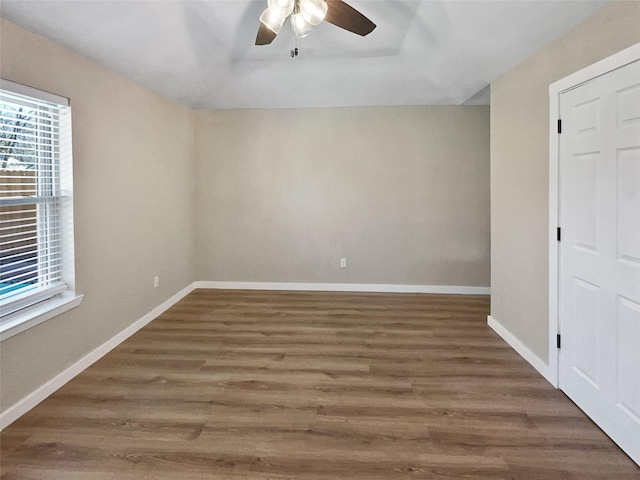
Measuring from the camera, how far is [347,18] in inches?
86.4

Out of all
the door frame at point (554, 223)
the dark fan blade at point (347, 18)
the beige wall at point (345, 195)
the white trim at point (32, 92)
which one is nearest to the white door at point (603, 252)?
the door frame at point (554, 223)

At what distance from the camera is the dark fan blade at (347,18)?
2068mm

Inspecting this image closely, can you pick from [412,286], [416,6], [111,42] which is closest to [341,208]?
[412,286]

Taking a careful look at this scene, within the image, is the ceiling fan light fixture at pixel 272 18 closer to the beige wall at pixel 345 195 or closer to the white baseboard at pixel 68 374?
the white baseboard at pixel 68 374

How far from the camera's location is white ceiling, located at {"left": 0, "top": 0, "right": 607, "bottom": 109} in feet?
7.96

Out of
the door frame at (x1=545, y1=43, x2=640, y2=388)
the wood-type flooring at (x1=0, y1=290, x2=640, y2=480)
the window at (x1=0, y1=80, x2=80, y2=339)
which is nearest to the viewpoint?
the wood-type flooring at (x1=0, y1=290, x2=640, y2=480)

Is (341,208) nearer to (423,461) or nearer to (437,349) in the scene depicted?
(437,349)

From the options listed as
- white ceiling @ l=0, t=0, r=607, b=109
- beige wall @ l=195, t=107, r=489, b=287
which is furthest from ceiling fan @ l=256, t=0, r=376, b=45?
beige wall @ l=195, t=107, r=489, b=287

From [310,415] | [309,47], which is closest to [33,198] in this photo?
[310,415]

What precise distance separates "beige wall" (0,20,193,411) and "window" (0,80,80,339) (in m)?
0.08

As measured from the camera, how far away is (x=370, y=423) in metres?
2.26

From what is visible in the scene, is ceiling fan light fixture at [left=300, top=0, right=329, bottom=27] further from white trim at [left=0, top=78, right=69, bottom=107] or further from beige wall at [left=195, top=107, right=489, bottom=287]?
beige wall at [left=195, top=107, right=489, bottom=287]

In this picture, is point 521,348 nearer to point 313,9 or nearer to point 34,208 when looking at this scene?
point 313,9

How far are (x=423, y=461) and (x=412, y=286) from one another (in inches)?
130
